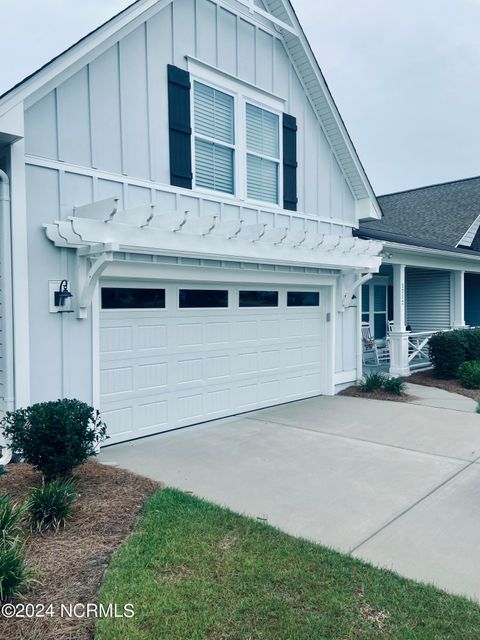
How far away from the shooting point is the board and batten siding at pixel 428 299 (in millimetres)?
15380

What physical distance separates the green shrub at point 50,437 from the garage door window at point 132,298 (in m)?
2.06

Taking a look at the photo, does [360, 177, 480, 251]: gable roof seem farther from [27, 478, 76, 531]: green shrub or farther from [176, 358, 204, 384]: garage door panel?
[27, 478, 76, 531]: green shrub

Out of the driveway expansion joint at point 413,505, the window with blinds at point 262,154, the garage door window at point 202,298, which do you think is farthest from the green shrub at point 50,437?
the window with blinds at point 262,154

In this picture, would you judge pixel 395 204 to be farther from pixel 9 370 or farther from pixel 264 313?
pixel 9 370

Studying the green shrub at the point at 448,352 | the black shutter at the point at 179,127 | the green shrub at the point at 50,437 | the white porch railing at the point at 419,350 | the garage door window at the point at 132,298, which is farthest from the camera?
the white porch railing at the point at 419,350

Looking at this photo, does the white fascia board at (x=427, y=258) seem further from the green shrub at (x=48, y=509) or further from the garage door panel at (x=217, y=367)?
the green shrub at (x=48, y=509)

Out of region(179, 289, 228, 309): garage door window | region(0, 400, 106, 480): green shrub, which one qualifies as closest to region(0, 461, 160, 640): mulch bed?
region(0, 400, 106, 480): green shrub

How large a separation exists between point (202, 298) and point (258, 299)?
51.7 inches

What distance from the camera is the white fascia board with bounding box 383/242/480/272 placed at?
37.6ft

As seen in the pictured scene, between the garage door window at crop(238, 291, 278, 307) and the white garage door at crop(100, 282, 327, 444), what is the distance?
2cm

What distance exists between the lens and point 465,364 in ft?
37.7

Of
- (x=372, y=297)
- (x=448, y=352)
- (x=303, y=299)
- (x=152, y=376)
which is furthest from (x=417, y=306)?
(x=152, y=376)

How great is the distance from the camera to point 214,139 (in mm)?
7844

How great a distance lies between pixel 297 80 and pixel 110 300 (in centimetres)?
566
